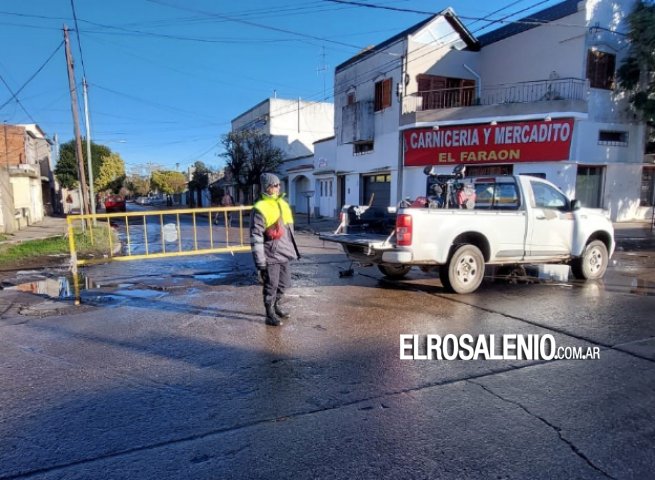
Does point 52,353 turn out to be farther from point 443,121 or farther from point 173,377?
point 443,121

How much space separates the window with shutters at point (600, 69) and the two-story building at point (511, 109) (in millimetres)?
44

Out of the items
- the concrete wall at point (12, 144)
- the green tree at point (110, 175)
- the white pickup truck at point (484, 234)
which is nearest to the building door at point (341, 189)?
the white pickup truck at point (484, 234)

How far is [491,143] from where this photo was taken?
1916 centimetres

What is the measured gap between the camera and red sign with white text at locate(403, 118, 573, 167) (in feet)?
58.6

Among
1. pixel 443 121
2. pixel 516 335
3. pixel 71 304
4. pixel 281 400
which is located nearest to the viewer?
pixel 281 400

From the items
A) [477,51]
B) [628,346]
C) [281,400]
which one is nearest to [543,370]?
[628,346]

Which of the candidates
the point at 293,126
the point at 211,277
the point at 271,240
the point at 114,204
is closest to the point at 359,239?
the point at 271,240

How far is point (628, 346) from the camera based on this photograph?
15.2 ft

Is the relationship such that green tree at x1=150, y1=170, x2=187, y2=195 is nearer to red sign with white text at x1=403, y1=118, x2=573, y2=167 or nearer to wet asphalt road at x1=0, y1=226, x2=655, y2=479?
red sign with white text at x1=403, y1=118, x2=573, y2=167

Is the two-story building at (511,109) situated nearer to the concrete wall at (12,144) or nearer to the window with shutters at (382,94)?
the window with shutters at (382,94)

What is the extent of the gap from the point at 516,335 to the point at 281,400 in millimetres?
3063

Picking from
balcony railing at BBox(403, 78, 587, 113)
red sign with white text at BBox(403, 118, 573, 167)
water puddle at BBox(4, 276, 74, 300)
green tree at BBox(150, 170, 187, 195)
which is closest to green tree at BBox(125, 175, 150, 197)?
green tree at BBox(150, 170, 187, 195)

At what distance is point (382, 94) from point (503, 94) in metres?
6.33

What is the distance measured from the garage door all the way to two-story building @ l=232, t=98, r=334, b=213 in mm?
10575
